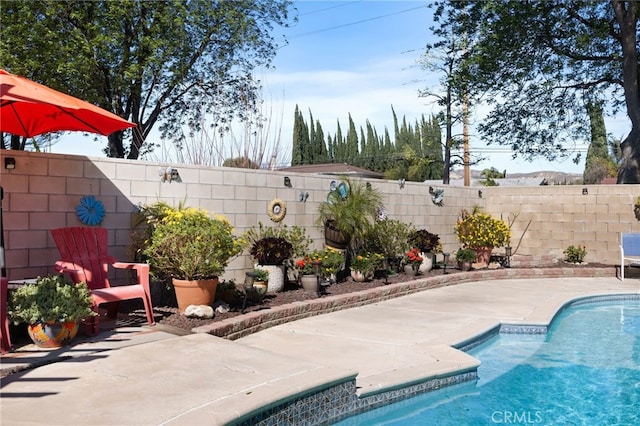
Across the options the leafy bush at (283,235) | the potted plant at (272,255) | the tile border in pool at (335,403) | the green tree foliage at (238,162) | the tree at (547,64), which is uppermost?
the tree at (547,64)

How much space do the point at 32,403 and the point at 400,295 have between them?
6.52 metres

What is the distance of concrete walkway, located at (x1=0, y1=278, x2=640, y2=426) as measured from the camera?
11.1 ft

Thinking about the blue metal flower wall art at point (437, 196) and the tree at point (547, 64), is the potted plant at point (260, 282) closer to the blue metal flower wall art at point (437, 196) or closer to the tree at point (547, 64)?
the blue metal flower wall art at point (437, 196)

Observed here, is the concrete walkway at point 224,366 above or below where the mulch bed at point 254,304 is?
below

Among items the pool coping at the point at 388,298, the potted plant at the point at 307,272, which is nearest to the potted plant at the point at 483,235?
the pool coping at the point at 388,298

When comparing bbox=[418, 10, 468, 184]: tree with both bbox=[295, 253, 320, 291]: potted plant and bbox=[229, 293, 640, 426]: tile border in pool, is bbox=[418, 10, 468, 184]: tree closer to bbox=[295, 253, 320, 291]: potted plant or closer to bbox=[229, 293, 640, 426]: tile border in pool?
bbox=[295, 253, 320, 291]: potted plant

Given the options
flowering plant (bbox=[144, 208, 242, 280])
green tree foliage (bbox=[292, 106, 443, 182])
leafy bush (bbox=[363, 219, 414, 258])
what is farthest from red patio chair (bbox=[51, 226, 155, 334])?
green tree foliage (bbox=[292, 106, 443, 182])

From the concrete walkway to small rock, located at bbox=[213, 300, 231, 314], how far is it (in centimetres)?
52

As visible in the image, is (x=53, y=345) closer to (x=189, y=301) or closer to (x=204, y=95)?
(x=189, y=301)

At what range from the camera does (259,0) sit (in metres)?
18.4

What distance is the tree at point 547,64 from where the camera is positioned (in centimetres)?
1488
